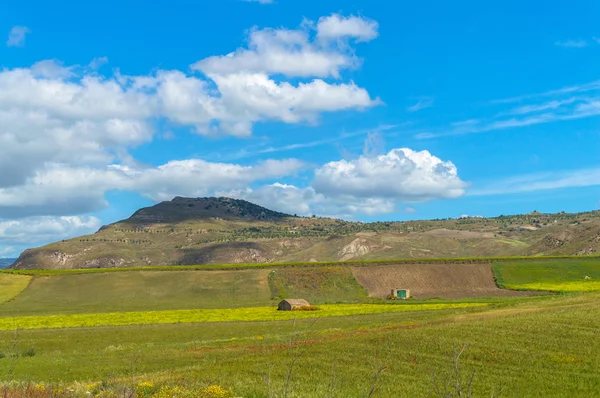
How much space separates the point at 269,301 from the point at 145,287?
1175 inches

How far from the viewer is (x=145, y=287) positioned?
11894cm

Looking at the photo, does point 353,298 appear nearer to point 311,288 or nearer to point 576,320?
point 311,288

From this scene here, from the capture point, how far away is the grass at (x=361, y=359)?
2708 cm

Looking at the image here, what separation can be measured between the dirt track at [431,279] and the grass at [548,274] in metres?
3.37

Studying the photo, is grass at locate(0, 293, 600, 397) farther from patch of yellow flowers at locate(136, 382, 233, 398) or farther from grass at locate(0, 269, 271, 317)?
grass at locate(0, 269, 271, 317)

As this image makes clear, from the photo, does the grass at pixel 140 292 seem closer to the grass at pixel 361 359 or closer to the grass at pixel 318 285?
the grass at pixel 318 285

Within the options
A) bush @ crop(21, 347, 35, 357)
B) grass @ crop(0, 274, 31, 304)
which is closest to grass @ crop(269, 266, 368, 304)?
grass @ crop(0, 274, 31, 304)

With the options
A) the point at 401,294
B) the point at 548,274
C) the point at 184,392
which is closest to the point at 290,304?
the point at 401,294

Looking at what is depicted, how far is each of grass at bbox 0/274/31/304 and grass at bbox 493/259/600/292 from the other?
316 feet

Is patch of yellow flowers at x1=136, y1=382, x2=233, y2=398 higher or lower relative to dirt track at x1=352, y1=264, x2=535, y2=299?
lower

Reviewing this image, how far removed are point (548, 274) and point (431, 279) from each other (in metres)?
24.7

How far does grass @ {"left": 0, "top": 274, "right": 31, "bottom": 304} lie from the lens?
10781cm

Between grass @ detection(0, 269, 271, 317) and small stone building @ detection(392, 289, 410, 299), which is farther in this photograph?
small stone building @ detection(392, 289, 410, 299)

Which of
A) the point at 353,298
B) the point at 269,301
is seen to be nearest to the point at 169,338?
the point at 269,301
